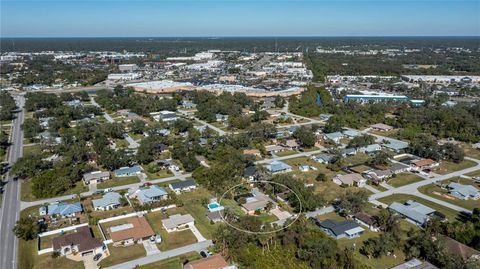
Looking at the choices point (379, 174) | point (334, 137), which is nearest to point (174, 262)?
point (379, 174)

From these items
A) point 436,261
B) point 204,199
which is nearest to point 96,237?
point 204,199

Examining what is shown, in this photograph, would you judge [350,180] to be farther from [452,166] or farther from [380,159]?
[452,166]

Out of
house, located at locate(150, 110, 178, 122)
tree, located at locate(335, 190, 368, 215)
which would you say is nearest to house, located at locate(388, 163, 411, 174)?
tree, located at locate(335, 190, 368, 215)

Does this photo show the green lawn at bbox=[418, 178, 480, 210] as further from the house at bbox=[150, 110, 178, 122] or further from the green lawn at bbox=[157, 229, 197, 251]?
the house at bbox=[150, 110, 178, 122]

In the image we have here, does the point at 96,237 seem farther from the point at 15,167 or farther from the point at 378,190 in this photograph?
the point at 378,190

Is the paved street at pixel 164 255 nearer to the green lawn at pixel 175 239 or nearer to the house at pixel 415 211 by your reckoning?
the green lawn at pixel 175 239

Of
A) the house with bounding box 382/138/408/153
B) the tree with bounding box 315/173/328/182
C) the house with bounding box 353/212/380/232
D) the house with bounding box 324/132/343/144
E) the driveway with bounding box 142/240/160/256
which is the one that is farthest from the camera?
the house with bounding box 324/132/343/144
